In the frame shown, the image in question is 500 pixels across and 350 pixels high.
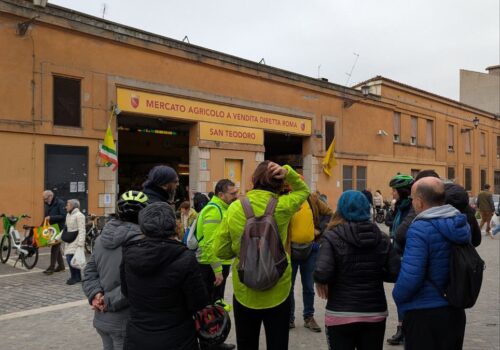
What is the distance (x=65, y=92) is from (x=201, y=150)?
513 cm

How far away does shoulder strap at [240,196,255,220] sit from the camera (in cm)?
355

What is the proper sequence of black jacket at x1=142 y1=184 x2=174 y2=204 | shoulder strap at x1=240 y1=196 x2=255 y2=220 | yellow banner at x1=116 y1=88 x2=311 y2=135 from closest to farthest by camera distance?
shoulder strap at x1=240 y1=196 x2=255 y2=220, black jacket at x1=142 y1=184 x2=174 y2=204, yellow banner at x1=116 y1=88 x2=311 y2=135

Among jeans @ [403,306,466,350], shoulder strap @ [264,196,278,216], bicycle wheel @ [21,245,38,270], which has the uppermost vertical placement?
shoulder strap @ [264,196,278,216]

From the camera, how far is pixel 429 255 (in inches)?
122

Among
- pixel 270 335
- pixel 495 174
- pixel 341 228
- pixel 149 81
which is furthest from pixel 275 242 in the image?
pixel 495 174

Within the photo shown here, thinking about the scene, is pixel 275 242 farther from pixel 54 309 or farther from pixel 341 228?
pixel 54 309

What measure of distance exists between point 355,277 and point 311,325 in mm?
2691

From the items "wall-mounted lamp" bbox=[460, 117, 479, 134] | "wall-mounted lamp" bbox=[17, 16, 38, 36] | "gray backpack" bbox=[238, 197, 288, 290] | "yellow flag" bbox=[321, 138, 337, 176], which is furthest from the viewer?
"wall-mounted lamp" bbox=[460, 117, 479, 134]

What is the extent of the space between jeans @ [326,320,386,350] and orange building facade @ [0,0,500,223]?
1132 centimetres

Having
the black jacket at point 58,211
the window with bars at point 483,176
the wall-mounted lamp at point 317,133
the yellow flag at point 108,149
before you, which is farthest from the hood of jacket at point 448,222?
the window with bars at point 483,176

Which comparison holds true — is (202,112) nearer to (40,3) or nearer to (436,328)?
Result: (40,3)

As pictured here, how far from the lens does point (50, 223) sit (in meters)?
9.71

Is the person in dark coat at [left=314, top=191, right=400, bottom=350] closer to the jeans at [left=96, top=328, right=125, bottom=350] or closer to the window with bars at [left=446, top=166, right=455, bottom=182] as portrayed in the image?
the jeans at [left=96, top=328, right=125, bottom=350]

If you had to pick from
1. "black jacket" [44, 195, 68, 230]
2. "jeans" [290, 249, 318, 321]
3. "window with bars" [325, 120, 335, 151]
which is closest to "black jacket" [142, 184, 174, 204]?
"jeans" [290, 249, 318, 321]
